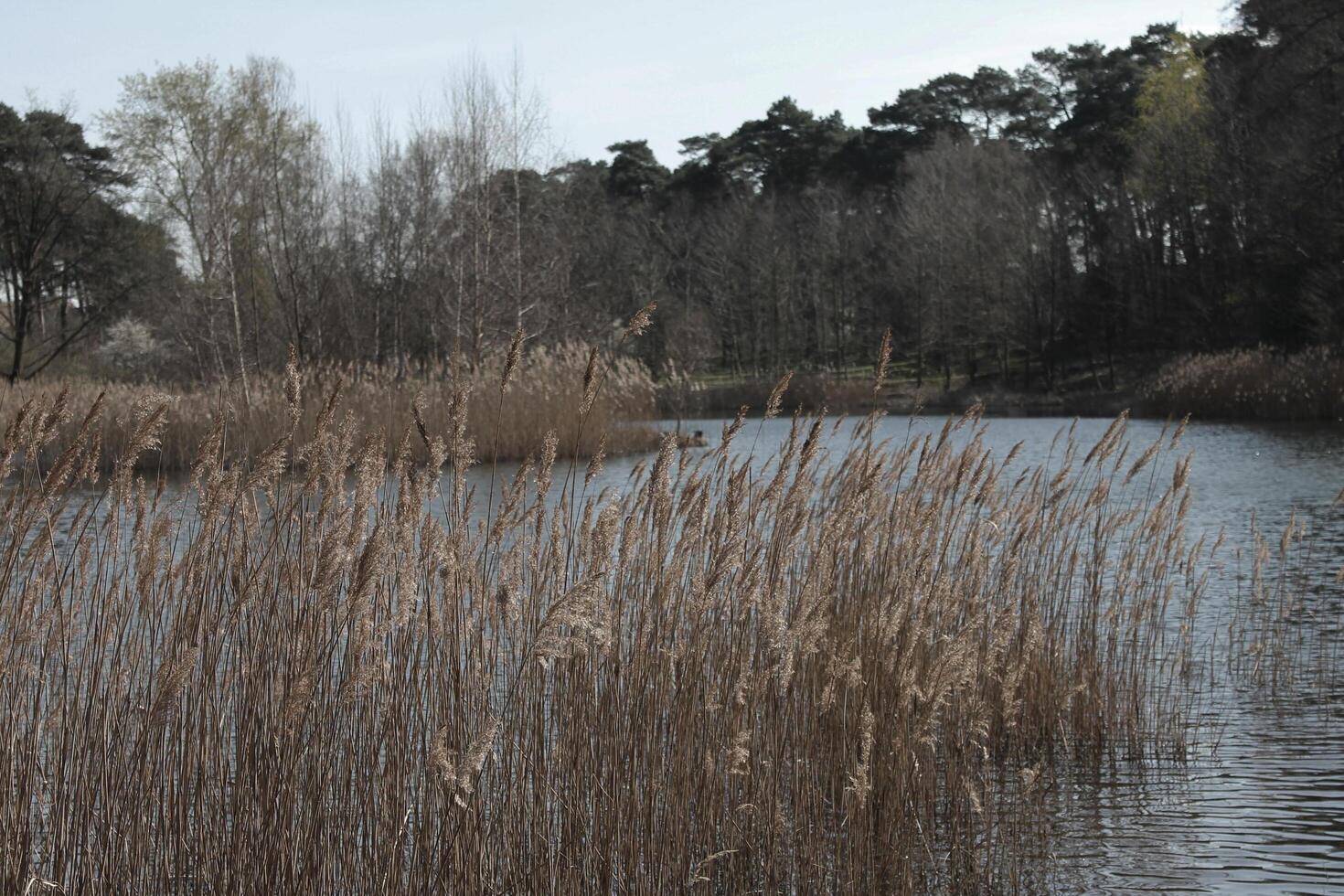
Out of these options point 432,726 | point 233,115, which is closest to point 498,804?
point 432,726

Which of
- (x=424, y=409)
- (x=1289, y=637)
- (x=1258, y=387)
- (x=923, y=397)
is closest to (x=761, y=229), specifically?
(x=923, y=397)

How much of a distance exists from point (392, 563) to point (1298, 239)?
2913 cm

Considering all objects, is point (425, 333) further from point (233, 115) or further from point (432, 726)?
point (432, 726)

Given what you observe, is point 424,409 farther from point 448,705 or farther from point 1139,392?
point 1139,392

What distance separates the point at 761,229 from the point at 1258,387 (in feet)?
99.5

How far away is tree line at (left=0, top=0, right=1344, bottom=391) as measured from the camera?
2705 centimetres

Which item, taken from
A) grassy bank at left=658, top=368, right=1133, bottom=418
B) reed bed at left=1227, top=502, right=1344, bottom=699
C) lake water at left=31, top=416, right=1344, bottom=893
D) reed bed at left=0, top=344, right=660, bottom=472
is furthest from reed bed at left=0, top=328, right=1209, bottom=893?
grassy bank at left=658, top=368, right=1133, bottom=418

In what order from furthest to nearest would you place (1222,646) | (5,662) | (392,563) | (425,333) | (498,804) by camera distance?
(425,333) < (1222,646) < (392,563) < (498,804) < (5,662)

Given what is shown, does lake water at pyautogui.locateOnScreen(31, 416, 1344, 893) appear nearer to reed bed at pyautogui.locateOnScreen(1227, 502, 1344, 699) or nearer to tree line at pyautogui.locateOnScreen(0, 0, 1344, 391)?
reed bed at pyautogui.locateOnScreen(1227, 502, 1344, 699)

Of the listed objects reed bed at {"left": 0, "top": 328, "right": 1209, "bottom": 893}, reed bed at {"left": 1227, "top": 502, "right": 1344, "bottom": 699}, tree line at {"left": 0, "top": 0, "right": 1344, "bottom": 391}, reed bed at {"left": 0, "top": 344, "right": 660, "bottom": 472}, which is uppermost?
tree line at {"left": 0, "top": 0, "right": 1344, "bottom": 391}

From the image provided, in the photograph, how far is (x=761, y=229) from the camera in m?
52.8

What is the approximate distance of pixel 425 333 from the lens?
35.4 m

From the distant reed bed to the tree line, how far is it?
Answer: 1.79 m

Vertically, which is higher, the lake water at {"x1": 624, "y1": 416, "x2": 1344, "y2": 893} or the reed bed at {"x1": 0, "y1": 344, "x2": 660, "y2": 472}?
the reed bed at {"x1": 0, "y1": 344, "x2": 660, "y2": 472}
